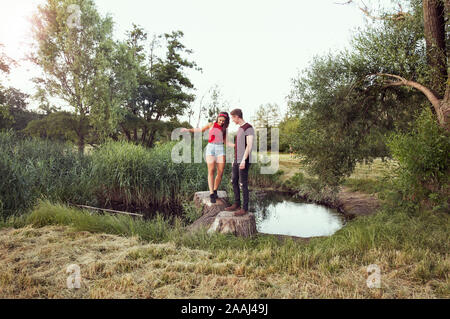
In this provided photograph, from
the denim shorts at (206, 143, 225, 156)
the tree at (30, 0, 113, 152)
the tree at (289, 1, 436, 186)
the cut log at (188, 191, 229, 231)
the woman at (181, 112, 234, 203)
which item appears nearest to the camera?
the woman at (181, 112, 234, 203)

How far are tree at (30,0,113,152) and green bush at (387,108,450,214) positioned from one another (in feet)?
63.6

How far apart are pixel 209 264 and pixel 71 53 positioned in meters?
21.6

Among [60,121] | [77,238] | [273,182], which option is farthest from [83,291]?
[60,121]

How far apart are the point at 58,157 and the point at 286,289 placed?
9.46 metres

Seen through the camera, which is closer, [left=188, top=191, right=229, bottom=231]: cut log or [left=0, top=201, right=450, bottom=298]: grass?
[left=0, top=201, right=450, bottom=298]: grass

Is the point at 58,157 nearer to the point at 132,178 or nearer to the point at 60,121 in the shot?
the point at 132,178

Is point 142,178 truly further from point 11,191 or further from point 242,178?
point 242,178

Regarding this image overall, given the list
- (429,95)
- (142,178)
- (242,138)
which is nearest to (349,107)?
(429,95)

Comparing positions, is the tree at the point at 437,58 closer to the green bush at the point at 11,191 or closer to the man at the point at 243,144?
the man at the point at 243,144

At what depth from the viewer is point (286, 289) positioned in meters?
3.43

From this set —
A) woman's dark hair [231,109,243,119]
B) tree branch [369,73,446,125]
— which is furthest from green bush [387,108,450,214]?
woman's dark hair [231,109,243,119]

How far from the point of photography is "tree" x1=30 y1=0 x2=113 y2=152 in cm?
2109
